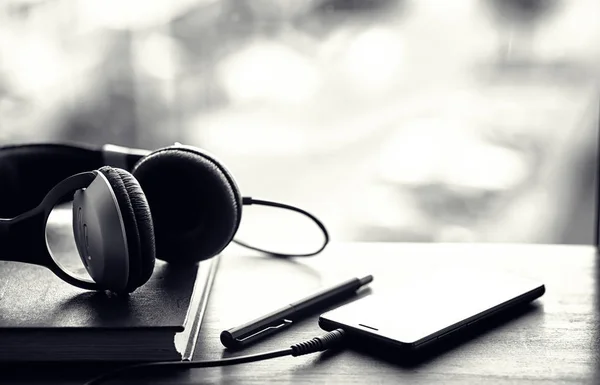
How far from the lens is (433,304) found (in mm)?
652

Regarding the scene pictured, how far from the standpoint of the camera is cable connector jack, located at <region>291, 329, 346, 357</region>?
0.57 meters

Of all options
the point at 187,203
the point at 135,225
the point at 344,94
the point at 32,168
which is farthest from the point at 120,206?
the point at 344,94

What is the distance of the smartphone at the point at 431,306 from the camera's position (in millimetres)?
587

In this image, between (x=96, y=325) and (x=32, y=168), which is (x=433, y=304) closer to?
(x=96, y=325)

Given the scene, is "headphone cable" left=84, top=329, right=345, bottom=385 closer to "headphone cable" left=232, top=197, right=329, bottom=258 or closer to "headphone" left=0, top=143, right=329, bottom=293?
"headphone" left=0, top=143, right=329, bottom=293

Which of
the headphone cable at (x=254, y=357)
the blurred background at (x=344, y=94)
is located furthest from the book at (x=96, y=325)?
the blurred background at (x=344, y=94)

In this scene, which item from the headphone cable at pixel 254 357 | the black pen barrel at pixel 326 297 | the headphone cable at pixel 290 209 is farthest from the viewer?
the headphone cable at pixel 290 209

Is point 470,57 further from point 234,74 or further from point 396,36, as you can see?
point 234,74

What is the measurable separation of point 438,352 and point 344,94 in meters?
1.28

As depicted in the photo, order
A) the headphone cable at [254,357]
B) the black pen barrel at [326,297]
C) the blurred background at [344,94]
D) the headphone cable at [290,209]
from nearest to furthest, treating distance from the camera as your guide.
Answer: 1. the headphone cable at [254,357]
2. the black pen barrel at [326,297]
3. the headphone cable at [290,209]
4. the blurred background at [344,94]

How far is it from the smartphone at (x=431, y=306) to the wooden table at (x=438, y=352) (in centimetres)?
2

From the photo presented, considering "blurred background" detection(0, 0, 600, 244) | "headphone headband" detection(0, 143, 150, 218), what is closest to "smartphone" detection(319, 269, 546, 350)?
"headphone headband" detection(0, 143, 150, 218)

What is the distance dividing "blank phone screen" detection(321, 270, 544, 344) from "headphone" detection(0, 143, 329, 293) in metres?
0.16

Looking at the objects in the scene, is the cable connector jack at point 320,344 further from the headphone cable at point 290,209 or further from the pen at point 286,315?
the headphone cable at point 290,209
